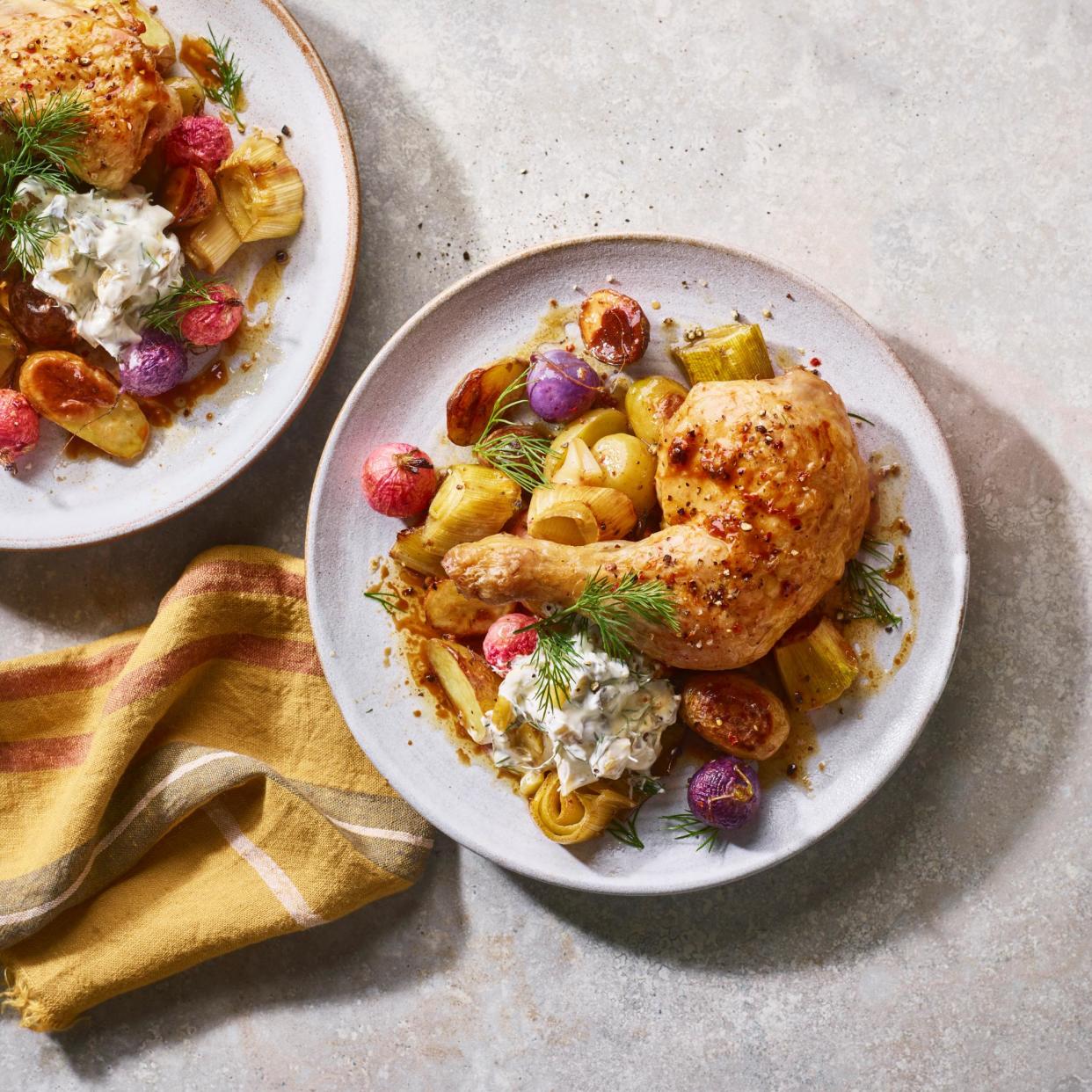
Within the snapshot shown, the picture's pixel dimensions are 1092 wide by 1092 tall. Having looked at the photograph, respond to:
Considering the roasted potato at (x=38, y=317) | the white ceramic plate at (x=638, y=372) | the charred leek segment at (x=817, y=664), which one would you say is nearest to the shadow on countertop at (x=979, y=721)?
the white ceramic plate at (x=638, y=372)

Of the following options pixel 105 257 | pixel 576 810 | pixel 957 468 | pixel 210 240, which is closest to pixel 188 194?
pixel 210 240

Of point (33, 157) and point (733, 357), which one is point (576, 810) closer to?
point (733, 357)

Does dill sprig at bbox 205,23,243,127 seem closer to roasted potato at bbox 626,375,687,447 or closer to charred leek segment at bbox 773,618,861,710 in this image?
roasted potato at bbox 626,375,687,447

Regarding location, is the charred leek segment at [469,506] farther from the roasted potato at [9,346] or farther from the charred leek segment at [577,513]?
the roasted potato at [9,346]

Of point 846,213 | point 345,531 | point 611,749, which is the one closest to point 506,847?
point 611,749

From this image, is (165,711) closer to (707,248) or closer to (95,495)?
(95,495)
